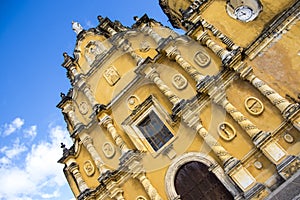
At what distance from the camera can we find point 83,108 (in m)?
17.5

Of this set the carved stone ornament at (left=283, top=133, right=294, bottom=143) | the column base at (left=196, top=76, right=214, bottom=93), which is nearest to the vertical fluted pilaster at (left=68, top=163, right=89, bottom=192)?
the column base at (left=196, top=76, right=214, bottom=93)

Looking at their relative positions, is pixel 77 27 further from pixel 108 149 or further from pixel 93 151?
pixel 108 149

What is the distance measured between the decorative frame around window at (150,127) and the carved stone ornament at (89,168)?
2.66 meters

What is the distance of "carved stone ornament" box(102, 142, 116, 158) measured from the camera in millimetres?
15212

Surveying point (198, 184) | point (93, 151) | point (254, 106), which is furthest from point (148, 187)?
point (254, 106)

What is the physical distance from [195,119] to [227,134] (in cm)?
141

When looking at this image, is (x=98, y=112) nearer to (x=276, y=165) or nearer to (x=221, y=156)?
(x=221, y=156)

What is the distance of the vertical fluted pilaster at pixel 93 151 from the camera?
1485 cm

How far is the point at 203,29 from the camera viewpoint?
14227 mm

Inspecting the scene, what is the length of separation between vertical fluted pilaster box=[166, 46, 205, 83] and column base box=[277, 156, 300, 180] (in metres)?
Answer: 4.58

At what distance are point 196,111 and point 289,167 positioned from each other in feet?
13.8

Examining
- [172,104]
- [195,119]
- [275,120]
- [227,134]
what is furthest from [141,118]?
[275,120]

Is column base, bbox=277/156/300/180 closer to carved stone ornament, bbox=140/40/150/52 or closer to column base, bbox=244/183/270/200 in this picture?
column base, bbox=244/183/270/200

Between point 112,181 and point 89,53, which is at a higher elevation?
point 89,53
